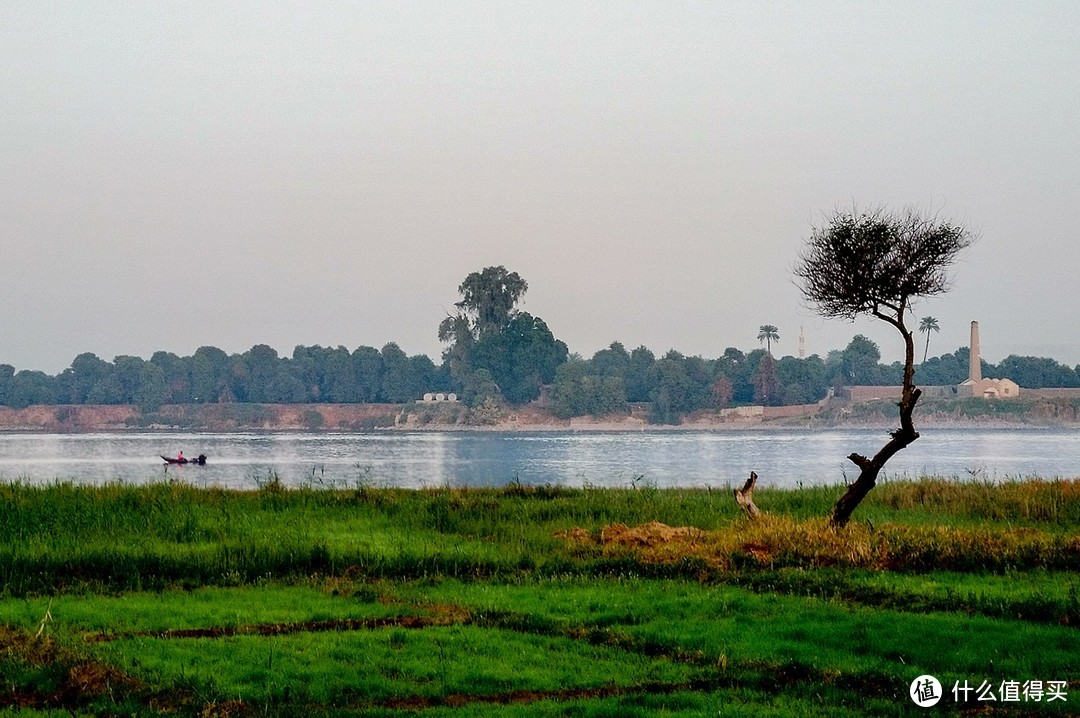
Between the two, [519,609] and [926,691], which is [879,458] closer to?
[519,609]

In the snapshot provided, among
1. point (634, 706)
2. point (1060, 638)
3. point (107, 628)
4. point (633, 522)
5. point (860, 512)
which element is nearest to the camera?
point (634, 706)

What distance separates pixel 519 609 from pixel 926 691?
5.79 meters

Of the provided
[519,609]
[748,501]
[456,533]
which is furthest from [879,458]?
[519,609]

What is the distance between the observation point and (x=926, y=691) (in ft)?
32.9

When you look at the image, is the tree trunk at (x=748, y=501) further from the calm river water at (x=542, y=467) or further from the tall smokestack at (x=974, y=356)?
the tall smokestack at (x=974, y=356)

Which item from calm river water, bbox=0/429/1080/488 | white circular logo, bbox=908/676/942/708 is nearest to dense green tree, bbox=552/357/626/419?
calm river water, bbox=0/429/1080/488

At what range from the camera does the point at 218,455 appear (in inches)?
4109

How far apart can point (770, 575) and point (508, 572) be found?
4.08 metres

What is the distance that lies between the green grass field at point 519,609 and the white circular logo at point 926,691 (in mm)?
128

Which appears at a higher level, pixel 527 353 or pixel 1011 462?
pixel 527 353

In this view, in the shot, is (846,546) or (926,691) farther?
(846,546)

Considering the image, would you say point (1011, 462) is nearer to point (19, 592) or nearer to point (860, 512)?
point (860, 512)

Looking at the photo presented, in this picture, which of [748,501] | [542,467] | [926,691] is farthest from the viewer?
[542,467]

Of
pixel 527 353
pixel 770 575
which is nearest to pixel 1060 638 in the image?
pixel 770 575
